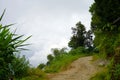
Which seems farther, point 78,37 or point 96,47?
point 78,37

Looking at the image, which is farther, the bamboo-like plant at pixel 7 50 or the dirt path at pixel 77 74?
the dirt path at pixel 77 74

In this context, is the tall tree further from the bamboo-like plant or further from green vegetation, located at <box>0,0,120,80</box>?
the bamboo-like plant

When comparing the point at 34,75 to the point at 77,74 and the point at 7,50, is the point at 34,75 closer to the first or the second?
the point at 77,74

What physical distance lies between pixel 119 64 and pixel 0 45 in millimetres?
6050

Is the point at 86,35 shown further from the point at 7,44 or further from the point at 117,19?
the point at 7,44

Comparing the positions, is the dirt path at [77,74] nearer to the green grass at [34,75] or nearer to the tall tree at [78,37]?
the green grass at [34,75]

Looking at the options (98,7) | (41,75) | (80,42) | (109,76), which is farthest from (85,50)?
(109,76)

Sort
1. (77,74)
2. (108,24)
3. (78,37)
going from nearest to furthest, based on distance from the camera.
Result: 1. (77,74)
2. (108,24)
3. (78,37)

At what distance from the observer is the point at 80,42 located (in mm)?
42375

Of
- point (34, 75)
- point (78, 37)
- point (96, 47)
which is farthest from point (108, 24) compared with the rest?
point (78, 37)

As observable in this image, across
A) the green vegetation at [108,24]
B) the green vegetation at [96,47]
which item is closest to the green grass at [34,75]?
the green vegetation at [96,47]

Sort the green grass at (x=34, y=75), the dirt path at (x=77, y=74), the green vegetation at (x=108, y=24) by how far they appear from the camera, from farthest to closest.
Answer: the green vegetation at (x=108, y=24) → the dirt path at (x=77, y=74) → the green grass at (x=34, y=75)

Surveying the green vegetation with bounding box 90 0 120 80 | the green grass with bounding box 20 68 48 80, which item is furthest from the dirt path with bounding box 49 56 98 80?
the green vegetation with bounding box 90 0 120 80

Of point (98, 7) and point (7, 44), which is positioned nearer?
point (7, 44)
